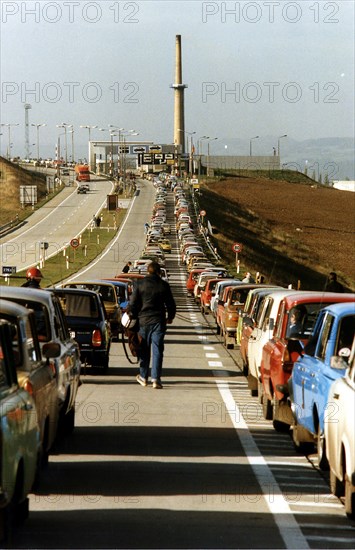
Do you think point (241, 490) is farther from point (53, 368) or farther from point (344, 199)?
point (344, 199)

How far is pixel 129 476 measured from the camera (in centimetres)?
1155

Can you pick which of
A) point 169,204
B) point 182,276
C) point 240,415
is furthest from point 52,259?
point 240,415

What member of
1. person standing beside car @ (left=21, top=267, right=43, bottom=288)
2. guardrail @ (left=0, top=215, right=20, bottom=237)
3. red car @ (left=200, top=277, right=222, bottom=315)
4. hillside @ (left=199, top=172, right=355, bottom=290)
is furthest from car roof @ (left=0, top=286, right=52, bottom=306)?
guardrail @ (left=0, top=215, right=20, bottom=237)

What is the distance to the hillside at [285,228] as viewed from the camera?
302ft

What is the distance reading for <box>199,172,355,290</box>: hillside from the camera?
91.9 metres

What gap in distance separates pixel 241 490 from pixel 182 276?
71.8 metres

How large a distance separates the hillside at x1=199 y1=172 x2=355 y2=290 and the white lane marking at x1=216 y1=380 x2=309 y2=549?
50.5 meters

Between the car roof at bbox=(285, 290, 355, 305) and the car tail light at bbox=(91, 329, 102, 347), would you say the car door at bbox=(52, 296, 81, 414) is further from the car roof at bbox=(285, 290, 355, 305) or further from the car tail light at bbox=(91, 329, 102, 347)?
the car tail light at bbox=(91, 329, 102, 347)

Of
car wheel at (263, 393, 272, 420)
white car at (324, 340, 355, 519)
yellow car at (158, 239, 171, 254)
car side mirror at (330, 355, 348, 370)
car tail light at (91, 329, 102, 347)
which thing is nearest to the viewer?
white car at (324, 340, 355, 519)

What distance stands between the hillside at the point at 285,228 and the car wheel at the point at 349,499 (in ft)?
182

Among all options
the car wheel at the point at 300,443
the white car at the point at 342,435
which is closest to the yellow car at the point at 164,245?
the car wheel at the point at 300,443

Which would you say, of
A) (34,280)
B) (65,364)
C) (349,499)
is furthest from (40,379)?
(34,280)

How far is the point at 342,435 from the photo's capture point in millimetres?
9703

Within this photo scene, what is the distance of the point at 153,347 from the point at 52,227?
10444 centimetres
